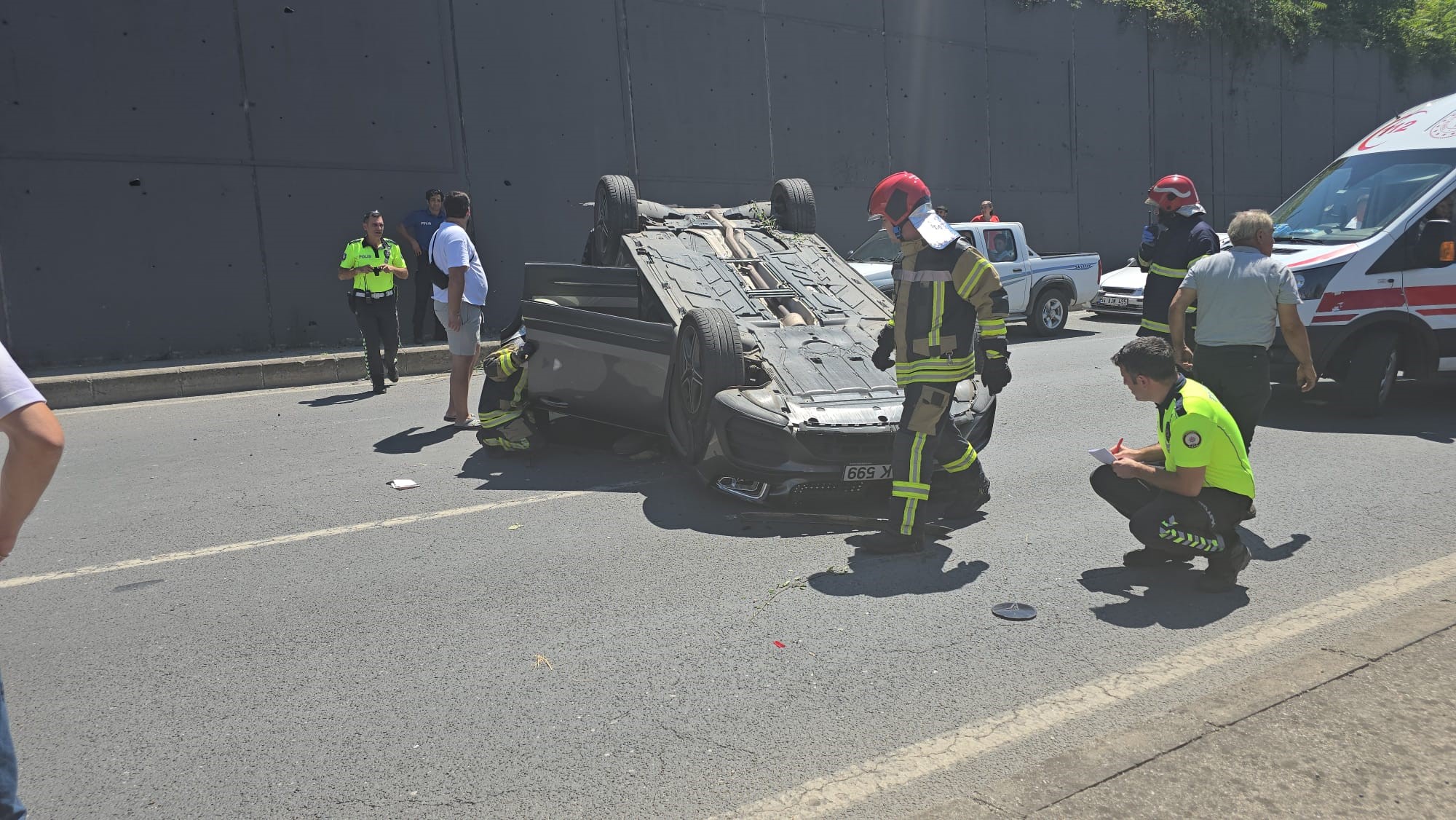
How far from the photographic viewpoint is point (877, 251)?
15.1 m

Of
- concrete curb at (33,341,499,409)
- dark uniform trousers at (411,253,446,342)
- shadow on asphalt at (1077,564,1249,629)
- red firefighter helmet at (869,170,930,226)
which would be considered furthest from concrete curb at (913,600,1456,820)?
dark uniform trousers at (411,253,446,342)

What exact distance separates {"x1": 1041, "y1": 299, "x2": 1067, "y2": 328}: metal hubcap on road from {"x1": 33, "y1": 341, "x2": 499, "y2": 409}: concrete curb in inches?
331

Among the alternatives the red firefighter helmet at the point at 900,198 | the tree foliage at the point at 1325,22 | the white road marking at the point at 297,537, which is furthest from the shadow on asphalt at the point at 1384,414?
the tree foliage at the point at 1325,22

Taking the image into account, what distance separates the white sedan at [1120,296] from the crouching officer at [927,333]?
11.8 meters

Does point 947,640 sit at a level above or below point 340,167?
below

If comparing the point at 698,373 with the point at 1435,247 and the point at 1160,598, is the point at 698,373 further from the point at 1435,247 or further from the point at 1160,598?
the point at 1435,247

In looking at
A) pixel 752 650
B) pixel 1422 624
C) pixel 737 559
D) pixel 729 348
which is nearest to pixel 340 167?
pixel 729 348

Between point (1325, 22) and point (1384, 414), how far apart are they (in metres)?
22.9

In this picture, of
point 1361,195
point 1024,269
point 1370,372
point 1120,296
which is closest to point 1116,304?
point 1120,296

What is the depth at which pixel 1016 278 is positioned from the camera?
15.1 m

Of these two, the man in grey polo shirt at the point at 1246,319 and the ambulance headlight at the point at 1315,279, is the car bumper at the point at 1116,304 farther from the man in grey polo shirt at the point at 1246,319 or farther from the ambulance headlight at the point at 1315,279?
→ the man in grey polo shirt at the point at 1246,319

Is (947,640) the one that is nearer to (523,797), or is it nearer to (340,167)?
(523,797)

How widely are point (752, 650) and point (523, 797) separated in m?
1.28

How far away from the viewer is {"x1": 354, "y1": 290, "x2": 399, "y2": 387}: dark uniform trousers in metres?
10.8
